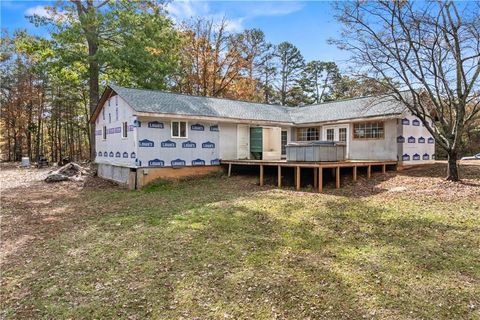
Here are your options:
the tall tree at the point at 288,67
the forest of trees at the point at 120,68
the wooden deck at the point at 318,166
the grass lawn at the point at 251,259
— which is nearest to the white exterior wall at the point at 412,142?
the wooden deck at the point at 318,166

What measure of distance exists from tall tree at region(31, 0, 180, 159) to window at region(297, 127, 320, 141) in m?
8.40

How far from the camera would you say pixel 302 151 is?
445 inches

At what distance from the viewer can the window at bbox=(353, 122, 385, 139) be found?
13.7 metres

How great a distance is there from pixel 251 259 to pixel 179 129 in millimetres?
8905

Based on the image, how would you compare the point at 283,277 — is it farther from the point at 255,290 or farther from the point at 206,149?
the point at 206,149

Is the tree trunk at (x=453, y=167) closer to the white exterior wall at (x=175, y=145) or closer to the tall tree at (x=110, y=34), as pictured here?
the white exterior wall at (x=175, y=145)

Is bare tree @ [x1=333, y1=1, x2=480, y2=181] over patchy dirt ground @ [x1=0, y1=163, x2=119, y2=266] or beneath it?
over

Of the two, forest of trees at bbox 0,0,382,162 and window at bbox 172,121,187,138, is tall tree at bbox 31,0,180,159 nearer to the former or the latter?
forest of trees at bbox 0,0,382,162

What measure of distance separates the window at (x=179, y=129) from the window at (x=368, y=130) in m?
7.68

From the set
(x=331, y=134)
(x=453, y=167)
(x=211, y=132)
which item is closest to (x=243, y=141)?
(x=211, y=132)

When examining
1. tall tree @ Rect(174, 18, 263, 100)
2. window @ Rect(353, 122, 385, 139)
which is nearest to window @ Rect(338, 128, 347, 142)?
window @ Rect(353, 122, 385, 139)

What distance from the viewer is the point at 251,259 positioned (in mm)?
4859

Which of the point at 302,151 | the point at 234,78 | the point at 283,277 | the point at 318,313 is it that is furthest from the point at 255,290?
the point at 234,78

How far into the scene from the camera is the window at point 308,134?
16156 millimetres
